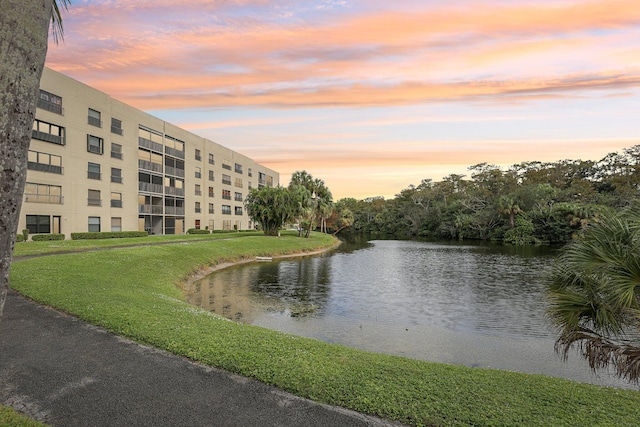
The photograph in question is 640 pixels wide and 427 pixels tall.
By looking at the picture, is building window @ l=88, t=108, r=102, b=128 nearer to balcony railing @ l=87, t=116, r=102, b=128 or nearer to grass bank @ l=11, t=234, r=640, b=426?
balcony railing @ l=87, t=116, r=102, b=128

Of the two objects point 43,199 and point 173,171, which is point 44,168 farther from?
point 173,171

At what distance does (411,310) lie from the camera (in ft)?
57.7

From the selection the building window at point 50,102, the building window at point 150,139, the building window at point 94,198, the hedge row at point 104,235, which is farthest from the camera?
the building window at point 150,139

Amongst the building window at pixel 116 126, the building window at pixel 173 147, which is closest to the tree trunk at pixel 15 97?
the building window at pixel 116 126

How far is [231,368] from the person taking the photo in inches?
273

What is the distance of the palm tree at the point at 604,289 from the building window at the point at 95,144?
45.2 meters

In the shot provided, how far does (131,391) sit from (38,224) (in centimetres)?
3698

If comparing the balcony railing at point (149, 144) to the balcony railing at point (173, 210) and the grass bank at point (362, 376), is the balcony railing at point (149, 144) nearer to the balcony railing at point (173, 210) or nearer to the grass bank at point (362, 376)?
the balcony railing at point (173, 210)

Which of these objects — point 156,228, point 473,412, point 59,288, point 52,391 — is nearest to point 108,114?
point 156,228

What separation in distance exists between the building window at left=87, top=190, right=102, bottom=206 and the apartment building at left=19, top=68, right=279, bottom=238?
0.36 feet

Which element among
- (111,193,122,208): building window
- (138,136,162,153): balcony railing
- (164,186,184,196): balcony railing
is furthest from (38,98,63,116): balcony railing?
(164,186,184,196): balcony railing

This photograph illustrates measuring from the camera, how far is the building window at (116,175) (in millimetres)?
43562

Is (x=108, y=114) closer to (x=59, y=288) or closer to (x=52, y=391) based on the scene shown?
(x=59, y=288)

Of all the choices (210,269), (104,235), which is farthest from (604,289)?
(104,235)
